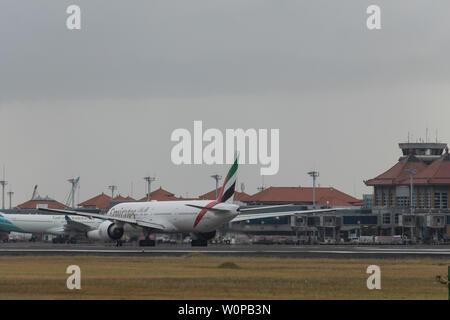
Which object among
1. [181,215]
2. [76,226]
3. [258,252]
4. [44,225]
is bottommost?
[258,252]

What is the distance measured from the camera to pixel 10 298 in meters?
47.8

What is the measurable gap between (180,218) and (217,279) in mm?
70083

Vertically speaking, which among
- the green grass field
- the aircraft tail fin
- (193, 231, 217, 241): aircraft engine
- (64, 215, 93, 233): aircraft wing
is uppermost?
the aircraft tail fin

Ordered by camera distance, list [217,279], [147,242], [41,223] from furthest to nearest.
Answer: [41,223] → [147,242] → [217,279]

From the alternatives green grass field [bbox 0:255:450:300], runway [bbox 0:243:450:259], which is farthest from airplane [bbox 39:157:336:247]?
green grass field [bbox 0:255:450:300]

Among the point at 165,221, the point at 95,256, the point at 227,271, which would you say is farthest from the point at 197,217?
the point at 227,271

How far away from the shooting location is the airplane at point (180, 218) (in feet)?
411

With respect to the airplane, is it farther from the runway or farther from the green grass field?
the green grass field

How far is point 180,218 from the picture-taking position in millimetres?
130250

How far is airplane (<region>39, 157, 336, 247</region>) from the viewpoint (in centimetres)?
12531

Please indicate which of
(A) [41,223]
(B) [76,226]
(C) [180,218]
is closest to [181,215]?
(C) [180,218]

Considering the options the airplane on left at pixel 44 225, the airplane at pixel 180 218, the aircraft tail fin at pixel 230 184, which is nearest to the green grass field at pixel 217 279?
the airplane at pixel 180 218

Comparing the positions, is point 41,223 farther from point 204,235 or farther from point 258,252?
point 258,252

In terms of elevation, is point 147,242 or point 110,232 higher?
point 110,232
